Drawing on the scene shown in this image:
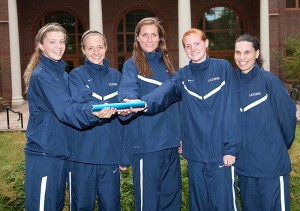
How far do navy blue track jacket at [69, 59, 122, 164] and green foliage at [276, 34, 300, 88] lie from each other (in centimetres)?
1833

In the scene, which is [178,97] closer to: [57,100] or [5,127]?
[57,100]

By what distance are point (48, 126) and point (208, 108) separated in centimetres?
152

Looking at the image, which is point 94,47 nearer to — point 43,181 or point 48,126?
point 48,126

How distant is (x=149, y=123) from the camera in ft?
13.8

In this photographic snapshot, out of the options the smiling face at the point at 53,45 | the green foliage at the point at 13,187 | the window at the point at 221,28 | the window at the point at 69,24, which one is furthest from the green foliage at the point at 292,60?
the smiling face at the point at 53,45

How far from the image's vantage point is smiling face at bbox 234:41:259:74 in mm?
4008

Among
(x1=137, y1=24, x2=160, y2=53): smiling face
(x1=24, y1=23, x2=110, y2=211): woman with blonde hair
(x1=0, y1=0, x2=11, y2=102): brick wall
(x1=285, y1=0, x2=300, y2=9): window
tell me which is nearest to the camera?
(x1=24, y1=23, x2=110, y2=211): woman with blonde hair

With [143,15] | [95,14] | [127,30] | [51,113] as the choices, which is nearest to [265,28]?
[143,15]

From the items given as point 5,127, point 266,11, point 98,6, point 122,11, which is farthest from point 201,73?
point 122,11

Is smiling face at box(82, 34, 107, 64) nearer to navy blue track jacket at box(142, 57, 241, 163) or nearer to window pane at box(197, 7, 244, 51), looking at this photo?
navy blue track jacket at box(142, 57, 241, 163)

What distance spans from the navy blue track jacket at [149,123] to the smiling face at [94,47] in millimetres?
295

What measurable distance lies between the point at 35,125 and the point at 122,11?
871 inches

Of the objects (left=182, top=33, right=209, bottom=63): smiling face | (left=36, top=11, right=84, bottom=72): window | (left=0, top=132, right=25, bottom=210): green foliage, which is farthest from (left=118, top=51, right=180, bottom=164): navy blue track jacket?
(left=36, top=11, right=84, bottom=72): window

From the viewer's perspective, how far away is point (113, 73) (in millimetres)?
4277
